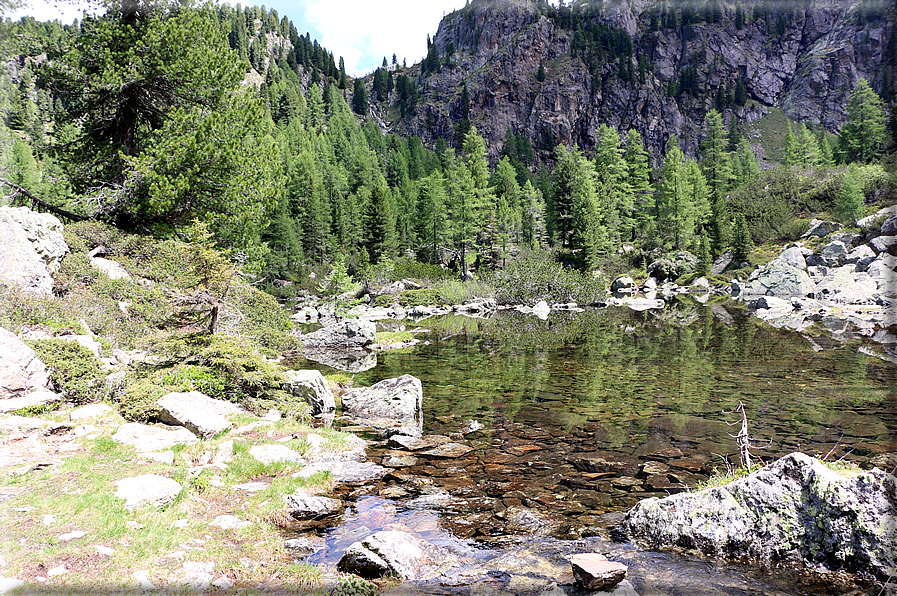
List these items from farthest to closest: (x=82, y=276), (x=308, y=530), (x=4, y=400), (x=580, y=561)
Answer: (x=82, y=276) < (x=4, y=400) < (x=308, y=530) < (x=580, y=561)

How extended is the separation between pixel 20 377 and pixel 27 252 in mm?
6682

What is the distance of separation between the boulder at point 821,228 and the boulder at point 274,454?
58531mm

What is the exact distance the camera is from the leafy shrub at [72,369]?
8.61m

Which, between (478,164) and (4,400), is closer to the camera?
(4,400)

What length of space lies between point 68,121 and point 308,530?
20871 millimetres

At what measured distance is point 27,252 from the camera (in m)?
12.5

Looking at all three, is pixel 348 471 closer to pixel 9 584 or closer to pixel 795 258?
pixel 9 584

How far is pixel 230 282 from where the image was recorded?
1147cm

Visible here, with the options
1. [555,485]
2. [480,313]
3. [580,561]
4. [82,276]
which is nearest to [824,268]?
[480,313]

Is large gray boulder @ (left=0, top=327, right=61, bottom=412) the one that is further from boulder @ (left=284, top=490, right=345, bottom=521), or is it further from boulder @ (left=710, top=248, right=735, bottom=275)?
boulder @ (left=710, top=248, right=735, bottom=275)

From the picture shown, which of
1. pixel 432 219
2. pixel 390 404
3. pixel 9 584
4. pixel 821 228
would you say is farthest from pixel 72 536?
pixel 821 228

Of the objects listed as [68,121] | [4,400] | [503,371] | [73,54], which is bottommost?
[503,371]

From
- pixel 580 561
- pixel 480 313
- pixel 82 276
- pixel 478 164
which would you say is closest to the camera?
pixel 580 561

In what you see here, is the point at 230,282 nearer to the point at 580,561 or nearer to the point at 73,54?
the point at 580,561
